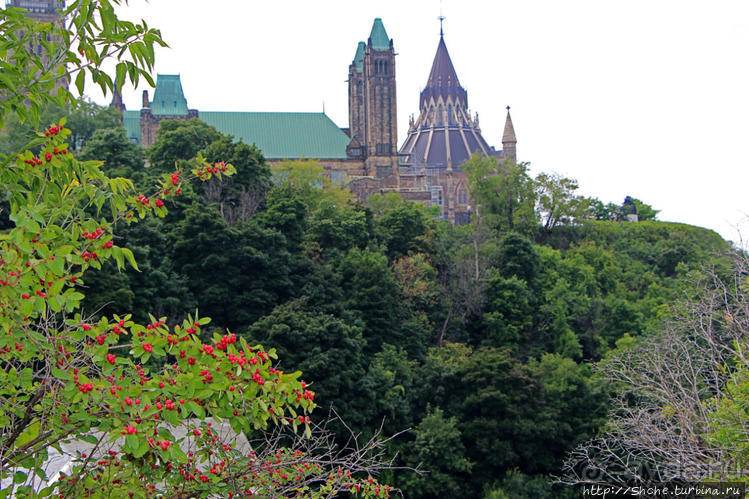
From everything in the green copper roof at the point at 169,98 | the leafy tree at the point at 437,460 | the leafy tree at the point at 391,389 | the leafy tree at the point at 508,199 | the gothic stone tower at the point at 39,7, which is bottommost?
the leafy tree at the point at 437,460

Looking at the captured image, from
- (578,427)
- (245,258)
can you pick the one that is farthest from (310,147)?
(578,427)

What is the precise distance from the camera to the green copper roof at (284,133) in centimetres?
7081

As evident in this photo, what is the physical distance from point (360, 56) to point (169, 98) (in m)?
16.8

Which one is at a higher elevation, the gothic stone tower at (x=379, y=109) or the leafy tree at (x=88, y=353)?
the gothic stone tower at (x=379, y=109)

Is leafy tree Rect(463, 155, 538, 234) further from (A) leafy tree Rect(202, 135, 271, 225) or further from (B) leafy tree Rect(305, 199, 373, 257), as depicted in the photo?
(A) leafy tree Rect(202, 135, 271, 225)

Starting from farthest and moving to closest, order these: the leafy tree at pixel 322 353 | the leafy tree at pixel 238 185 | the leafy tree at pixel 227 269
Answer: the leafy tree at pixel 238 185
the leafy tree at pixel 227 269
the leafy tree at pixel 322 353

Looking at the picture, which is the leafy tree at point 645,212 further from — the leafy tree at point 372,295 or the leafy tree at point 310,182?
the leafy tree at point 372,295

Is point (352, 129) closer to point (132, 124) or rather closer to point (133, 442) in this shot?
point (132, 124)

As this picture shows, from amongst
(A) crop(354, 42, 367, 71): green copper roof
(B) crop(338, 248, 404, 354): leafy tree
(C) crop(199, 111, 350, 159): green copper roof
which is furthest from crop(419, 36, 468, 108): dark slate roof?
(B) crop(338, 248, 404, 354): leafy tree

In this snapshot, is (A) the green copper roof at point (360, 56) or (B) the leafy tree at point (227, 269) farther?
(A) the green copper roof at point (360, 56)

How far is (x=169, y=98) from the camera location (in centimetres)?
6850

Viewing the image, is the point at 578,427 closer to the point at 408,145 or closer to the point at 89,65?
the point at 89,65

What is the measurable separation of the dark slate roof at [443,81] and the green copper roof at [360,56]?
2100 centimetres

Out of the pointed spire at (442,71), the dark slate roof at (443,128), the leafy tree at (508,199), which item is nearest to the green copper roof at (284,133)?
the leafy tree at (508,199)
